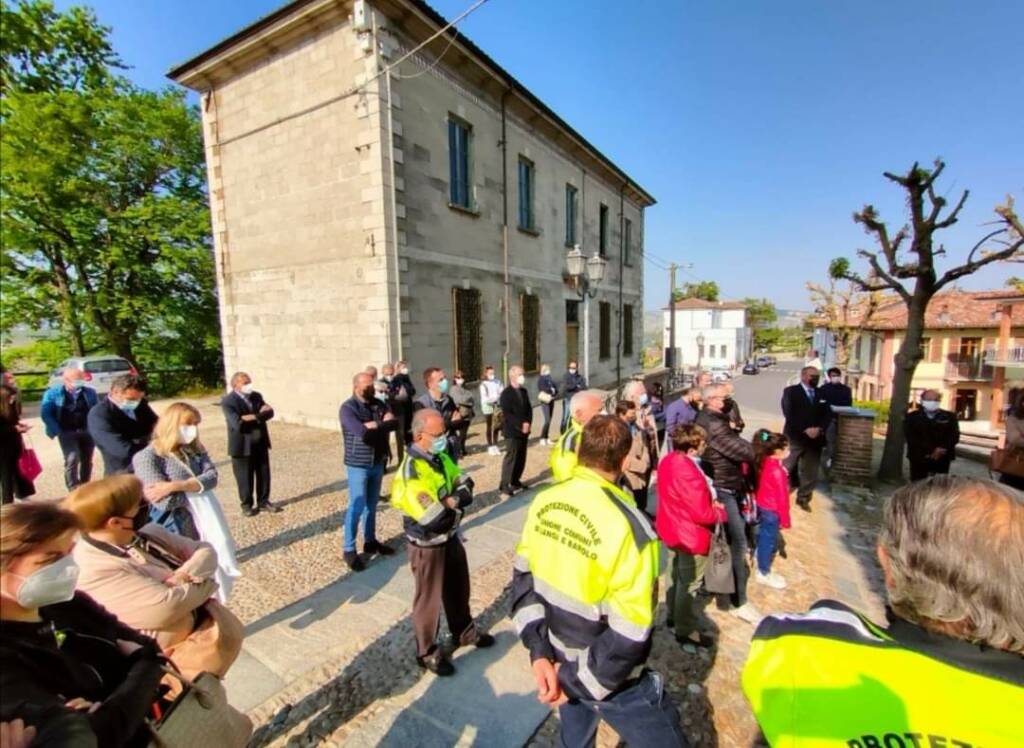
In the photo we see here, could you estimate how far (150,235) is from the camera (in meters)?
4.04

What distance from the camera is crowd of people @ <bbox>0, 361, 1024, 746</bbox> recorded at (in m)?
0.95

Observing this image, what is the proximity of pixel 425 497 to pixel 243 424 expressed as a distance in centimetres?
368

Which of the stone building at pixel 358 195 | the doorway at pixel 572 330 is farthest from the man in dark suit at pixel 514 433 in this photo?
the doorway at pixel 572 330

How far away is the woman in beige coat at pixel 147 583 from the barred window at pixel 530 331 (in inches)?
485

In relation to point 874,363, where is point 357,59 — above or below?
above

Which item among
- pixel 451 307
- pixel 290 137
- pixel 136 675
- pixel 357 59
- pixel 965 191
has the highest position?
pixel 357 59

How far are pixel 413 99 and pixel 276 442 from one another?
8.03 m

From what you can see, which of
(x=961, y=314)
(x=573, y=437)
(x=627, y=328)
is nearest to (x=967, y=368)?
(x=961, y=314)

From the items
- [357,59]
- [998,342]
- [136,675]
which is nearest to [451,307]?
[357,59]

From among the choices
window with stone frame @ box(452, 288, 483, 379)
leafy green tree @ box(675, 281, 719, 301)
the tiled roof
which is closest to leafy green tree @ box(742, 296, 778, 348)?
leafy green tree @ box(675, 281, 719, 301)

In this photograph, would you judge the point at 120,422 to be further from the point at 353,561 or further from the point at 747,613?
the point at 747,613

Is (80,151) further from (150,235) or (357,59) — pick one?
(357,59)

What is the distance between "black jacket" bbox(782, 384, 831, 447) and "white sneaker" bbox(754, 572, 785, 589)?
Answer: 2.76 meters

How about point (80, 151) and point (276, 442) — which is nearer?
point (80, 151)
